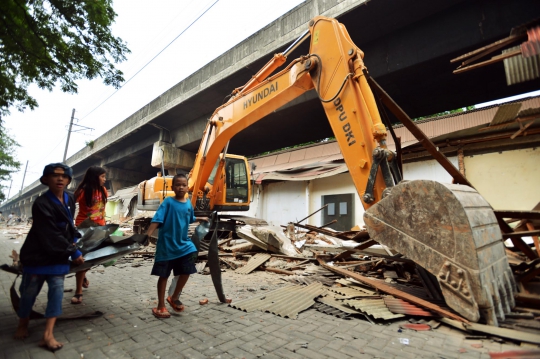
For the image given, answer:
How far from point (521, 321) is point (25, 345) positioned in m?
4.67

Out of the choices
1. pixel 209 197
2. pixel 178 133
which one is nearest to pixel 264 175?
pixel 209 197

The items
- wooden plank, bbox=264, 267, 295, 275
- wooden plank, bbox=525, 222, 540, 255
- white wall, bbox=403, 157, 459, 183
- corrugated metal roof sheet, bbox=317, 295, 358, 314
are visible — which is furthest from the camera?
white wall, bbox=403, 157, 459, 183

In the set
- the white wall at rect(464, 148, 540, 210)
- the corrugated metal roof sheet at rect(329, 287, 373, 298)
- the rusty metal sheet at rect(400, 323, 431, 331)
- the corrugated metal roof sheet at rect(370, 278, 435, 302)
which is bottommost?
the rusty metal sheet at rect(400, 323, 431, 331)

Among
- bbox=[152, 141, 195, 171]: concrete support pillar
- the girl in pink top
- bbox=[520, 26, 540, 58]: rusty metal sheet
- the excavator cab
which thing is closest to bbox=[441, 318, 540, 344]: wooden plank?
bbox=[520, 26, 540, 58]: rusty metal sheet

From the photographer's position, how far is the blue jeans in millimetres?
2338

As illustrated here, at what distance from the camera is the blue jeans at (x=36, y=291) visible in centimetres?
234

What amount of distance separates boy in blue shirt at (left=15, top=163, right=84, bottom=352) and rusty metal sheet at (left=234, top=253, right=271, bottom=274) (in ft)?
11.7

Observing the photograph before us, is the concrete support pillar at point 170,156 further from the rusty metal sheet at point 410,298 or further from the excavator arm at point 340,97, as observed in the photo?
the rusty metal sheet at point 410,298

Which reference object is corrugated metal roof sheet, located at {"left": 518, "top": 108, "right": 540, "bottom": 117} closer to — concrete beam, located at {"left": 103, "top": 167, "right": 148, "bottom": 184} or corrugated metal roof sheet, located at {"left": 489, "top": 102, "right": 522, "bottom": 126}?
corrugated metal roof sheet, located at {"left": 489, "top": 102, "right": 522, "bottom": 126}

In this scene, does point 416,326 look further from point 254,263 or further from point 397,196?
point 254,263

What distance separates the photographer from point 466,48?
624cm

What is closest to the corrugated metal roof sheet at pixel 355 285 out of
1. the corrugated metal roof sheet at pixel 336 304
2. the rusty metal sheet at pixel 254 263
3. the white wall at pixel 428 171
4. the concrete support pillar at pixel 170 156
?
the corrugated metal roof sheet at pixel 336 304

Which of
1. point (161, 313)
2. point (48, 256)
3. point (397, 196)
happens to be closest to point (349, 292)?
point (397, 196)

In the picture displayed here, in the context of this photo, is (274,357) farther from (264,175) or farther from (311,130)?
(311,130)
